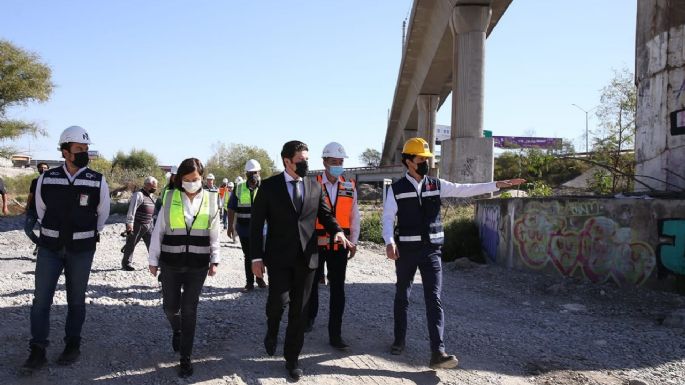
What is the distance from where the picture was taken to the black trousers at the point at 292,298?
4.65m

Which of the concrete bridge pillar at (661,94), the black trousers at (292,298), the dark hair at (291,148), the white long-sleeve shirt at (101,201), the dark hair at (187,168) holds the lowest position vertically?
the black trousers at (292,298)

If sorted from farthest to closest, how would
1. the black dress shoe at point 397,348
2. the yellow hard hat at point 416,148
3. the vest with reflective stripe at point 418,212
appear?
the black dress shoe at point 397,348 < the yellow hard hat at point 416,148 < the vest with reflective stripe at point 418,212

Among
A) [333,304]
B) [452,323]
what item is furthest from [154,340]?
[452,323]

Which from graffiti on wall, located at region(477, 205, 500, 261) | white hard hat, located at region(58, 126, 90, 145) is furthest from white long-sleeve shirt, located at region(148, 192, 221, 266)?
graffiti on wall, located at region(477, 205, 500, 261)

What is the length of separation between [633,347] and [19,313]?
23.5 feet

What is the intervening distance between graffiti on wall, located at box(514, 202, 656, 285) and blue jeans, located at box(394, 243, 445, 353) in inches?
206

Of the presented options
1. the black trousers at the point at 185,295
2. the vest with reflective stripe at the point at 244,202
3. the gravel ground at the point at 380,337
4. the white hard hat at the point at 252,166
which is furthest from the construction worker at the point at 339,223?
the white hard hat at the point at 252,166

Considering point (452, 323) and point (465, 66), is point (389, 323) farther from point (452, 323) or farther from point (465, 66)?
point (465, 66)

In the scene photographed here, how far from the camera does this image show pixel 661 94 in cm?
995

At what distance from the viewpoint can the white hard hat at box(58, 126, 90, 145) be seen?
4.79m

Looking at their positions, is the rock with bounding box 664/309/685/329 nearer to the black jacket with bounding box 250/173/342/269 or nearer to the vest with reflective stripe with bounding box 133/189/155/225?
the black jacket with bounding box 250/173/342/269

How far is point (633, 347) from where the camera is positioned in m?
6.05

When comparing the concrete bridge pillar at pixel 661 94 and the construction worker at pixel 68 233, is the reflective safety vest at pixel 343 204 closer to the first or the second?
the construction worker at pixel 68 233

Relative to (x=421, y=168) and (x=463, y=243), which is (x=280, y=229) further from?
(x=463, y=243)
